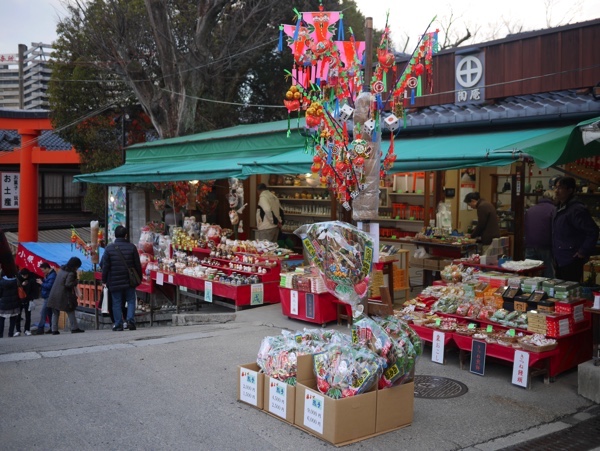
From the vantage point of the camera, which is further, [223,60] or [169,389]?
[223,60]

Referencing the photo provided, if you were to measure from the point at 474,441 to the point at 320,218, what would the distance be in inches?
458

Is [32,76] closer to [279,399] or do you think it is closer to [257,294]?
[257,294]

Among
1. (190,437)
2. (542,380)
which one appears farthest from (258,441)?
(542,380)

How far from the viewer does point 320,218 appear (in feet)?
54.0

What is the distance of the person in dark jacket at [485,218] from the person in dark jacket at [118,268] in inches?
236

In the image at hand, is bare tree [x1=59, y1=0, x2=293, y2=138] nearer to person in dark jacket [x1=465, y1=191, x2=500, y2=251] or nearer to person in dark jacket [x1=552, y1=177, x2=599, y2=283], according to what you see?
person in dark jacket [x1=465, y1=191, x2=500, y2=251]

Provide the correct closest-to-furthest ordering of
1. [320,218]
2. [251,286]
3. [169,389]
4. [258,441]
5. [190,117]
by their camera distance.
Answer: [258,441], [169,389], [251,286], [320,218], [190,117]

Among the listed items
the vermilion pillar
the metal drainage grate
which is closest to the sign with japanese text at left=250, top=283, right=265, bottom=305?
the metal drainage grate

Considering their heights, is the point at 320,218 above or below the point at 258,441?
above

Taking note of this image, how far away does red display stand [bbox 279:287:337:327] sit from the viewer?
Result: 8891mm

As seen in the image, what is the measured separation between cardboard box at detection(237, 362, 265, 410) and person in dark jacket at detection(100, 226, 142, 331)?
5.38 m

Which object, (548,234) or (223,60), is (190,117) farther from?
(548,234)

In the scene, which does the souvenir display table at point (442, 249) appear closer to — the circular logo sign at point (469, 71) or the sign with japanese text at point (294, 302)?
the circular logo sign at point (469, 71)

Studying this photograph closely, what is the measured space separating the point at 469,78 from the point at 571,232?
3927 millimetres
